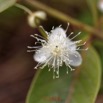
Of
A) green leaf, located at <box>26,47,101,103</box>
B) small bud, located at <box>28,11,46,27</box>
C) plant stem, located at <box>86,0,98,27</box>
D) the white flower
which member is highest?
plant stem, located at <box>86,0,98,27</box>

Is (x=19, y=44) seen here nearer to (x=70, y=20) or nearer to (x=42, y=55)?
(x=70, y=20)

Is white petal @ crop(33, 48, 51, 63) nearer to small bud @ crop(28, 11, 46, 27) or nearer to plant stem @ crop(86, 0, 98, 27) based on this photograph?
small bud @ crop(28, 11, 46, 27)

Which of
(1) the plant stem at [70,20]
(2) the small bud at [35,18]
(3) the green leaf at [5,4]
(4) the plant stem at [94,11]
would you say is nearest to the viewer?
(3) the green leaf at [5,4]

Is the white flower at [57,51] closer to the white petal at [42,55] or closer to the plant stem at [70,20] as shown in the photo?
the white petal at [42,55]

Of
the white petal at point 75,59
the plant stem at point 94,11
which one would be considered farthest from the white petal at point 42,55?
the plant stem at point 94,11

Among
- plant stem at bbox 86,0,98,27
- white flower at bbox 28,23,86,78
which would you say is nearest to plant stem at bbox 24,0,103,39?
plant stem at bbox 86,0,98,27

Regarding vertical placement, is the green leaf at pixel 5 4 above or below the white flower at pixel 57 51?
above
